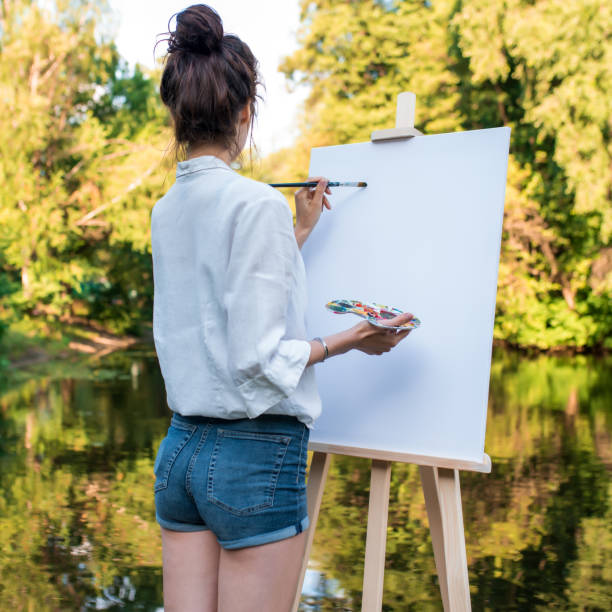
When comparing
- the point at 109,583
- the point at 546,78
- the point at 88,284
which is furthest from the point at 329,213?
the point at 88,284

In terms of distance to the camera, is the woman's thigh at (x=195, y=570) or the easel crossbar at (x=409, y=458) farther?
the easel crossbar at (x=409, y=458)

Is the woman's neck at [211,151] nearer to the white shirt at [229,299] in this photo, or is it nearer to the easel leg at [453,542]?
the white shirt at [229,299]

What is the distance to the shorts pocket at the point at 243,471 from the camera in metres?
1.21

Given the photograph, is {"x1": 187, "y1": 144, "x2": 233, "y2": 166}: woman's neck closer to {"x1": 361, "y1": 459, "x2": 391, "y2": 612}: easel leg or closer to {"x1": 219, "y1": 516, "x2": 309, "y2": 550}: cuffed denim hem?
{"x1": 219, "y1": 516, "x2": 309, "y2": 550}: cuffed denim hem

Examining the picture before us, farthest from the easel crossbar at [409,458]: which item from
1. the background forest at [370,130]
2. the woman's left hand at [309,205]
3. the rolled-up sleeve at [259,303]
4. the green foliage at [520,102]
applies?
the green foliage at [520,102]

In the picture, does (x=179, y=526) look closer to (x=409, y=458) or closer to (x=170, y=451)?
(x=170, y=451)

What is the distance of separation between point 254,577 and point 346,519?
2915mm

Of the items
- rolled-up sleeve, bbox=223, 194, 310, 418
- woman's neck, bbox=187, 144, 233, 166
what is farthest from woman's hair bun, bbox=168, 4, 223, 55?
rolled-up sleeve, bbox=223, 194, 310, 418

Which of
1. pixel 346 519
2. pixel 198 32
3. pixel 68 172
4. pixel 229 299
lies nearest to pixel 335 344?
pixel 229 299

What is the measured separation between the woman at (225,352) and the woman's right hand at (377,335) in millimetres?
88

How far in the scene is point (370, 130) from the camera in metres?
18.2

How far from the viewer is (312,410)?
1.30m

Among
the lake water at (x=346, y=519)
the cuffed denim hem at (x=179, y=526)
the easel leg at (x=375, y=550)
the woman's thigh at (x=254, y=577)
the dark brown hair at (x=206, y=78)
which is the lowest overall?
the lake water at (x=346, y=519)

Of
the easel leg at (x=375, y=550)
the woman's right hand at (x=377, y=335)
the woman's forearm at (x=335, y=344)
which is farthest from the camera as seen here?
the easel leg at (x=375, y=550)
